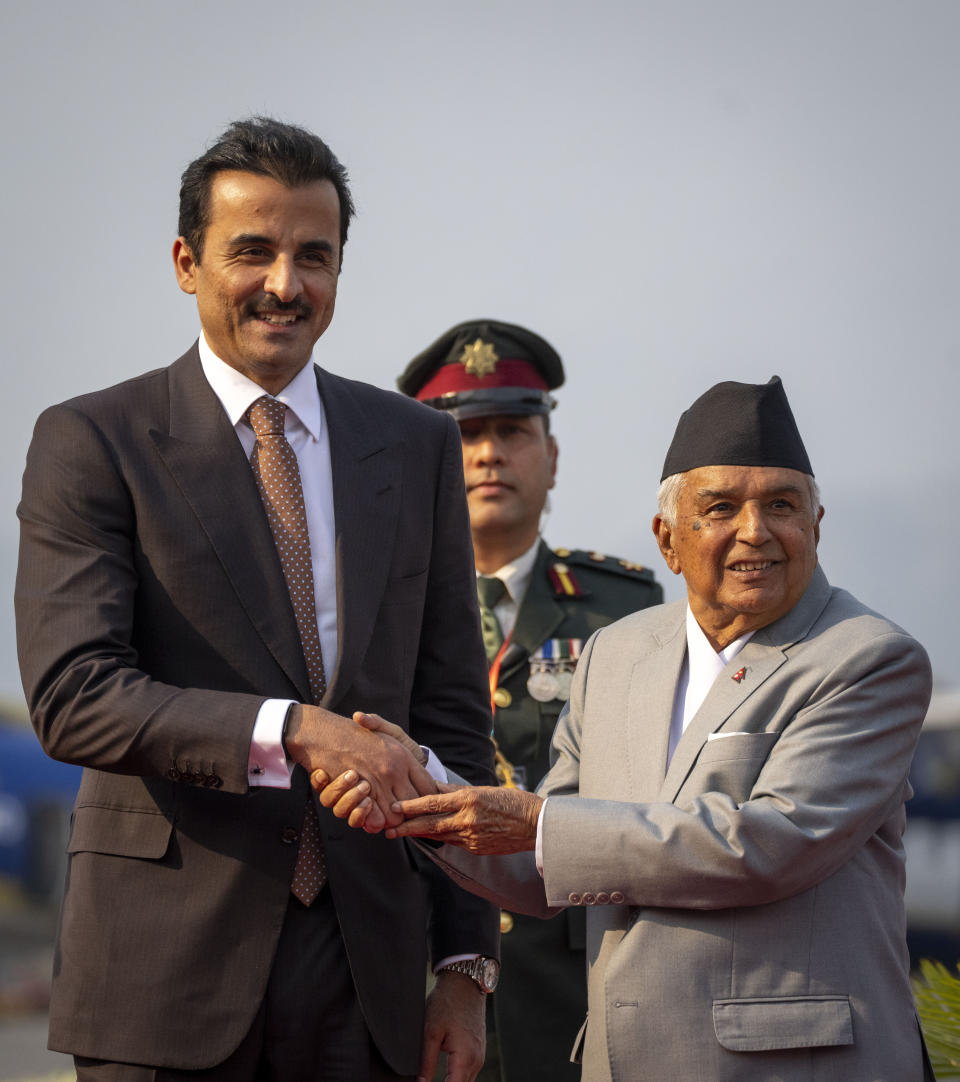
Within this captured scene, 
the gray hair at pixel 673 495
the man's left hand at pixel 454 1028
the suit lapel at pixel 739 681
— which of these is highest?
the gray hair at pixel 673 495

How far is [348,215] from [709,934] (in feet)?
4.83

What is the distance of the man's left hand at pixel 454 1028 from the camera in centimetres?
250

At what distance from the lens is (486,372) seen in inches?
177

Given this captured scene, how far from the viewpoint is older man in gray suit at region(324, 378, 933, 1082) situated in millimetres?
2346

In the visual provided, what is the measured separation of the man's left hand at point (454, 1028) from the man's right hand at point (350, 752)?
387mm

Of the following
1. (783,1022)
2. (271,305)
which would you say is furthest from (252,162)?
(783,1022)

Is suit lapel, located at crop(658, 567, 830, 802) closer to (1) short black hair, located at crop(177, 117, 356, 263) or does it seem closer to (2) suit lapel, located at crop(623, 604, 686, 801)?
(2) suit lapel, located at crop(623, 604, 686, 801)

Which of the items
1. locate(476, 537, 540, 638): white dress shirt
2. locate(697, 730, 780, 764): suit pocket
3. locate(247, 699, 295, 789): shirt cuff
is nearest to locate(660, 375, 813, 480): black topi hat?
locate(697, 730, 780, 764): suit pocket

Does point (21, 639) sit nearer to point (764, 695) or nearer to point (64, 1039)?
point (64, 1039)

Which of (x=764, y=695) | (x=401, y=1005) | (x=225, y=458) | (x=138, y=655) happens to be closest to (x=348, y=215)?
(x=225, y=458)

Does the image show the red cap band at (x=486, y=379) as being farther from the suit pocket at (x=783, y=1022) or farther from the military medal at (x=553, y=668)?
the suit pocket at (x=783, y=1022)

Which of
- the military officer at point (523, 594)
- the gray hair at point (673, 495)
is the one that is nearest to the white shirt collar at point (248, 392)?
the gray hair at point (673, 495)

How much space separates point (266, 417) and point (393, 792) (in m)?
0.69

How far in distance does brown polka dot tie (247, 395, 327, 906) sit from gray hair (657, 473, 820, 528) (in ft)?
2.31
